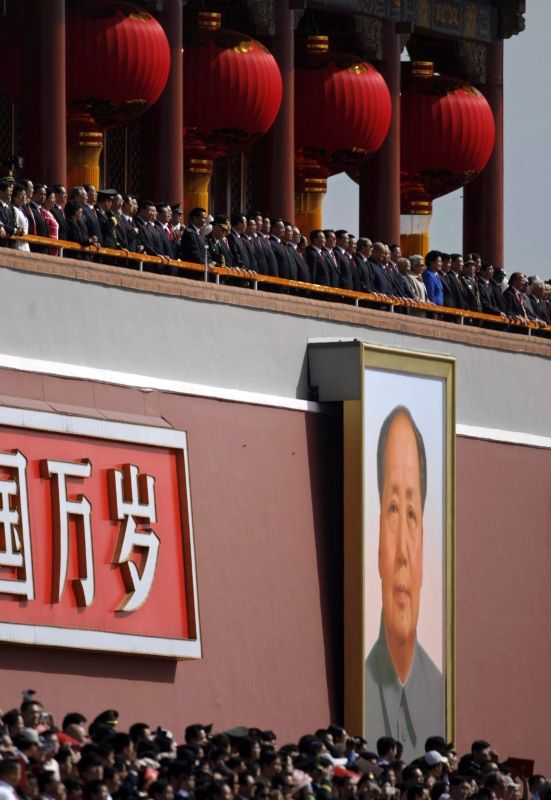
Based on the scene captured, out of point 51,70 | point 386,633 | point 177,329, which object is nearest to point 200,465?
point 177,329

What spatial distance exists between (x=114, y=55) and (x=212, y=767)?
1112cm

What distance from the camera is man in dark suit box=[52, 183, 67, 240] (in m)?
21.4

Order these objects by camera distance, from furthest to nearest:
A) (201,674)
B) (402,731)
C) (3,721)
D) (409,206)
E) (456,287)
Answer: (409,206) → (456,287) → (402,731) → (201,674) → (3,721)

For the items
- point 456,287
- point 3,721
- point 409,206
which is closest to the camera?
point 3,721

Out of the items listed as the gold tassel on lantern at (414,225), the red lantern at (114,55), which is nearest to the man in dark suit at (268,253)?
the red lantern at (114,55)

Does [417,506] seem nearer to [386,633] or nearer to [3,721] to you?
[386,633]

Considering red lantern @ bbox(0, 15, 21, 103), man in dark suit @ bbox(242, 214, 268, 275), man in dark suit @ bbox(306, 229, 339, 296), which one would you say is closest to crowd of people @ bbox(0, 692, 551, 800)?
man in dark suit @ bbox(242, 214, 268, 275)

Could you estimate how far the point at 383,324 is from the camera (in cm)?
2431

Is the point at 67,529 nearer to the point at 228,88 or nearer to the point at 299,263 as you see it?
the point at 299,263

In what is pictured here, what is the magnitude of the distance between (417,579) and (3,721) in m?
8.27

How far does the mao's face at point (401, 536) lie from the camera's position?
2352 centimetres

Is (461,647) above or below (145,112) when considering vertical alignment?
below

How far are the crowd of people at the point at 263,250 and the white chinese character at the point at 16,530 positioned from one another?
195cm

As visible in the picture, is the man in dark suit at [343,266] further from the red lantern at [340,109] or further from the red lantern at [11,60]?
the red lantern at [340,109]
